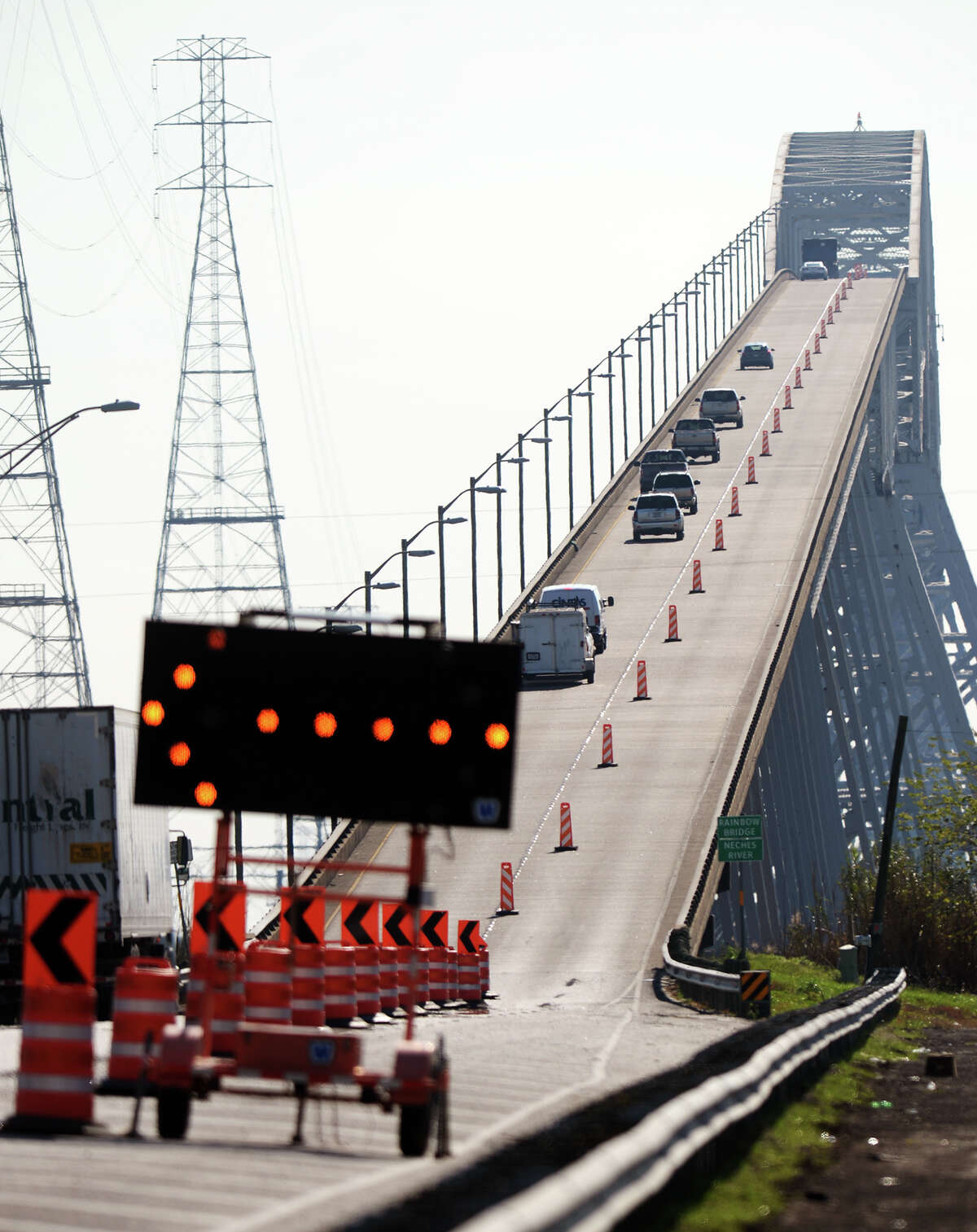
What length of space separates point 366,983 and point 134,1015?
11.9 meters

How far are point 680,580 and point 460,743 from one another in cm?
6922

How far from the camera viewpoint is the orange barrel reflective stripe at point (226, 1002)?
44.0ft

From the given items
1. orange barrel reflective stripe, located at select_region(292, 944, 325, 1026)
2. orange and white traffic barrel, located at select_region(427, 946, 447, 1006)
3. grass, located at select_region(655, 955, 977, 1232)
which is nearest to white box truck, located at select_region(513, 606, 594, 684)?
orange and white traffic barrel, located at select_region(427, 946, 447, 1006)

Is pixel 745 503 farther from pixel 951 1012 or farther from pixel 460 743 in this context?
pixel 460 743

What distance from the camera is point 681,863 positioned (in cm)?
4831

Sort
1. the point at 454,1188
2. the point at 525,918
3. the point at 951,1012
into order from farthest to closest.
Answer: the point at 525,918 → the point at 951,1012 → the point at 454,1188

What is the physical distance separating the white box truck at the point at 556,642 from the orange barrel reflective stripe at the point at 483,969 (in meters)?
32.7

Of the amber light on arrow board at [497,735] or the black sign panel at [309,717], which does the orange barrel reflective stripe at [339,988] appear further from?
the amber light on arrow board at [497,735]

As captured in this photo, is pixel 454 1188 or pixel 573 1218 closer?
pixel 573 1218

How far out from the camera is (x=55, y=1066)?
12.6m

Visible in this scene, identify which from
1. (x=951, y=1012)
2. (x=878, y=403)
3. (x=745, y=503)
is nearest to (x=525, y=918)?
(x=951, y=1012)

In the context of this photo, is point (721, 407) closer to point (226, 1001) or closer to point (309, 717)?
point (226, 1001)

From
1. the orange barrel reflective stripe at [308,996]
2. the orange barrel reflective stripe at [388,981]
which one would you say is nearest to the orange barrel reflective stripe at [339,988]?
the orange barrel reflective stripe at [388,981]

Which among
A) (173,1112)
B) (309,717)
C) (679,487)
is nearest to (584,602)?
(679,487)
